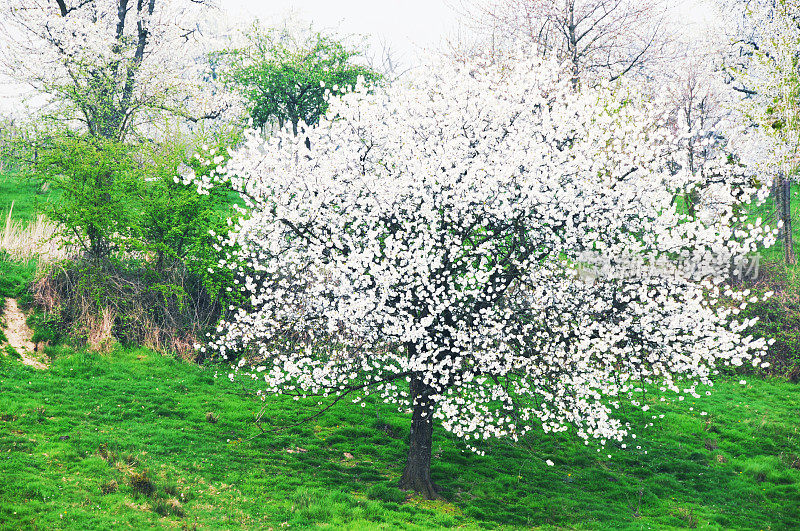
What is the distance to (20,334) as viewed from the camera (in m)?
15.7

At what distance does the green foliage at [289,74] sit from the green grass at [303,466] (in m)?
24.5

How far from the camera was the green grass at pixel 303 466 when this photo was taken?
31.9 ft

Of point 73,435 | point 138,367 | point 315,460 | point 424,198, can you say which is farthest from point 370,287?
point 138,367

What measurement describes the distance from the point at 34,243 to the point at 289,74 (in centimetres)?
2163

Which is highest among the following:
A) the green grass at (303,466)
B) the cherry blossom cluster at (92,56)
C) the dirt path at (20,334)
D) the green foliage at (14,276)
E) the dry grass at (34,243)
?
the cherry blossom cluster at (92,56)

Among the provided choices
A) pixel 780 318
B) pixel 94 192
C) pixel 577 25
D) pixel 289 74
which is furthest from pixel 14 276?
pixel 780 318

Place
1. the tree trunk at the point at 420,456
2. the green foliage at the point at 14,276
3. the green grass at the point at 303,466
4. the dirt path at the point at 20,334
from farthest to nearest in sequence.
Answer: the green foliage at the point at 14,276 → the dirt path at the point at 20,334 → the tree trunk at the point at 420,456 → the green grass at the point at 303,466

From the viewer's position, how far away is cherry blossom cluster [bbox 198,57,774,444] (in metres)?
10.3

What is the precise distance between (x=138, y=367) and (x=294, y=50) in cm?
2991

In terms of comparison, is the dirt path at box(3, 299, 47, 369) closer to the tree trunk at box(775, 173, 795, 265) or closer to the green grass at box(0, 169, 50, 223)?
the green grass at box(0, 169, 50, 223)

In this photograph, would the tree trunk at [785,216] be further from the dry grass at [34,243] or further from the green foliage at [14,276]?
the green foliage at [14,276]

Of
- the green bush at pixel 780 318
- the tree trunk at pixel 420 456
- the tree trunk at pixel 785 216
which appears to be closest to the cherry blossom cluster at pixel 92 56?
the tree trunk at pixel 420 456

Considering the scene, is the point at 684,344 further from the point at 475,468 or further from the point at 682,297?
the point at 475,468

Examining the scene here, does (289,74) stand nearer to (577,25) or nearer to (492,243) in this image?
(577,25)
